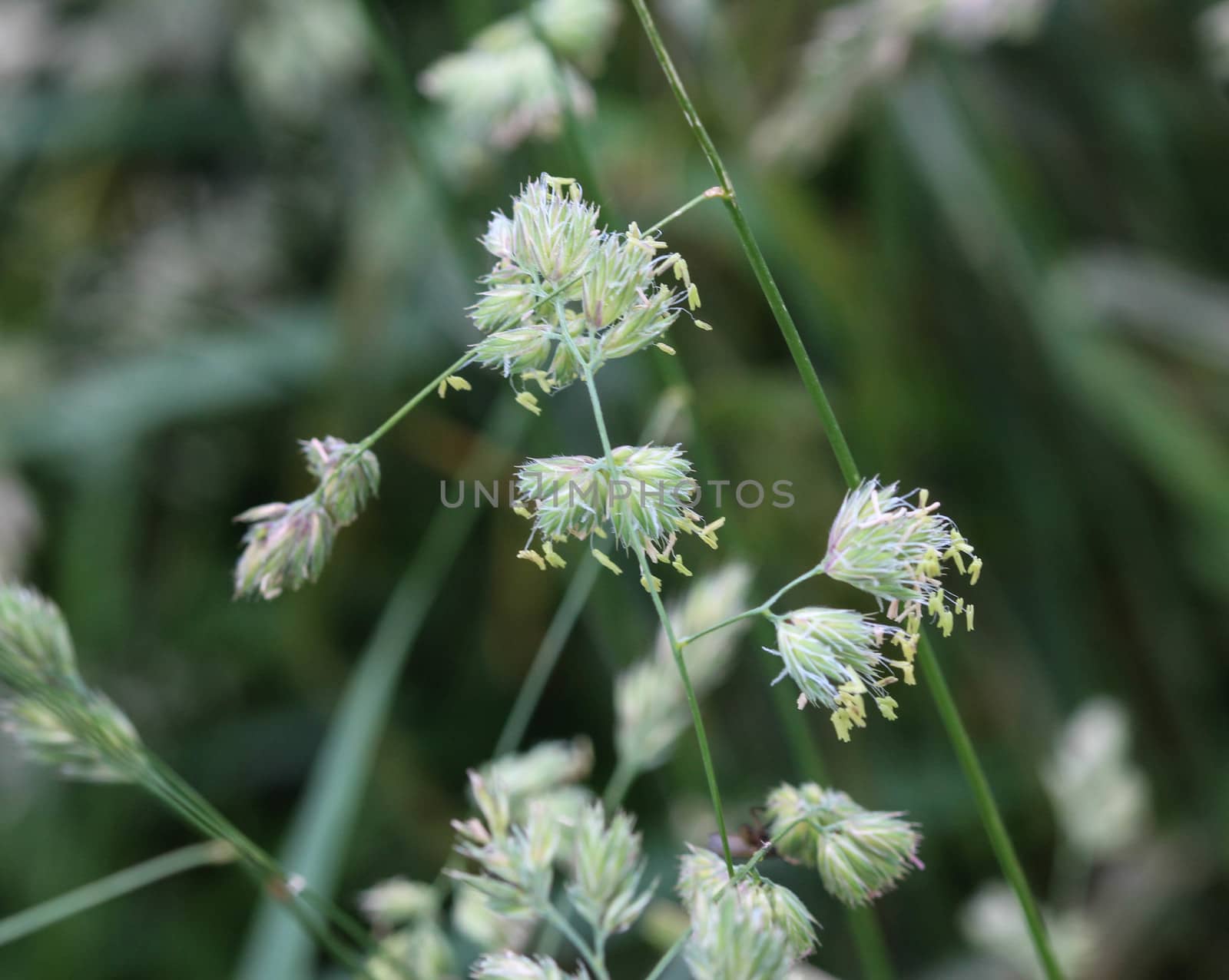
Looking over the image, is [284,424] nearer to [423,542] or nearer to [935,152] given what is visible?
[423,542]

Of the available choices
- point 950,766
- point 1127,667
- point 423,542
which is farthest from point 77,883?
point 1127,667

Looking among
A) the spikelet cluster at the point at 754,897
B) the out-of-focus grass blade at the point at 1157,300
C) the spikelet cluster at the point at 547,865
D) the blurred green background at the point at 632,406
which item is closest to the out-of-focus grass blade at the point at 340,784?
the blurred green background at the point at 632,406

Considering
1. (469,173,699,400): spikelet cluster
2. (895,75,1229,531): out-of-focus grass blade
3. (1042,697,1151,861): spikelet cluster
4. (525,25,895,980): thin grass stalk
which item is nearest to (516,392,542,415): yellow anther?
(469,173,699,400): spikelet cluster

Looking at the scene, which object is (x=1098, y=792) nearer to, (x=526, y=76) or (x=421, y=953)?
(x=421, y=953)

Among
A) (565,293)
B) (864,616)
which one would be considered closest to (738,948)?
(864,616)

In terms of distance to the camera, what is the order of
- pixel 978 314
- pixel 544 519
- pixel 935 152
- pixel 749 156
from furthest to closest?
1. pixel 978 314
2. pixel 935 152
3. pixel 749 156
4. pixel 544 519

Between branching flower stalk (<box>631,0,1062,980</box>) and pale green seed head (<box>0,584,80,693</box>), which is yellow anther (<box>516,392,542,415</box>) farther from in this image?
pale green seed head (<box>0,584,80,693</box>)

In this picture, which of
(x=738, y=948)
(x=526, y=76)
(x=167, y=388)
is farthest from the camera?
(x=167, y=388)
